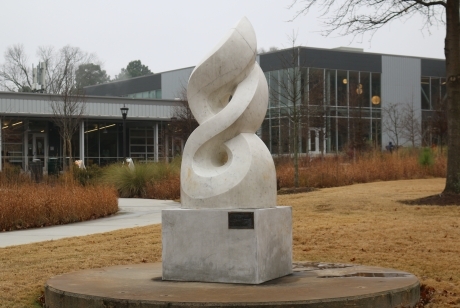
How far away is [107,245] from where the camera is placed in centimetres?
1398

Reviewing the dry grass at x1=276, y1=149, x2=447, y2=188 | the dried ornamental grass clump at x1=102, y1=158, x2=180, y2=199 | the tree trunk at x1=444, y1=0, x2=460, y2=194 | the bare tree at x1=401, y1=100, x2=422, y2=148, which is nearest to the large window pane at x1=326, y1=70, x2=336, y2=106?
the bare tree at x1=401, y1=100, x2=422, y2=148

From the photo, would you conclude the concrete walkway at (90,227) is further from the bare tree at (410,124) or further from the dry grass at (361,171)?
the bare tree at (410,124)

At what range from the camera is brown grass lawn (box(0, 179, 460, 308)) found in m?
10.2

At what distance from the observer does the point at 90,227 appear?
1784 centimetres

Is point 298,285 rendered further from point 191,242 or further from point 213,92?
point 213,92

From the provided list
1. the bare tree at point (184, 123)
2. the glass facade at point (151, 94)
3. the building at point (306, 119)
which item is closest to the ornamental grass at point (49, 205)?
the bare tree at point (184, 123)

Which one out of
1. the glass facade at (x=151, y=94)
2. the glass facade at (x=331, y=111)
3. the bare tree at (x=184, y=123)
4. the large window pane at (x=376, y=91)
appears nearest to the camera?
the bare tree at (x=184, y=123)

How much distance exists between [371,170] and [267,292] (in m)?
21.1

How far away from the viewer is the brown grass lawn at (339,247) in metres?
10.2

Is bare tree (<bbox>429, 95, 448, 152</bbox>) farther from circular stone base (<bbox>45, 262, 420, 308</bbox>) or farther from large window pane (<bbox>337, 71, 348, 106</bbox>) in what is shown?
circular stone base (<bbox>45, 262, 420, 308</bbox>)

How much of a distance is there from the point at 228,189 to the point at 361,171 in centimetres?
1984

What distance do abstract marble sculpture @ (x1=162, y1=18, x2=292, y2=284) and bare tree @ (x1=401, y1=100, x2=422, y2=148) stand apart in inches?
1575

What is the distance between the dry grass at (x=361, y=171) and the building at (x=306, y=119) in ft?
34.4

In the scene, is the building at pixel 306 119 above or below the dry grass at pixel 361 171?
above
